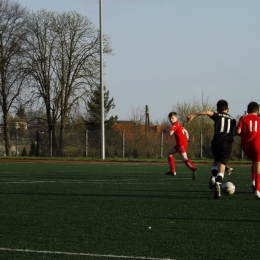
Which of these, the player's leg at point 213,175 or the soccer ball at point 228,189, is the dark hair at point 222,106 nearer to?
the player's leg at point 213,175

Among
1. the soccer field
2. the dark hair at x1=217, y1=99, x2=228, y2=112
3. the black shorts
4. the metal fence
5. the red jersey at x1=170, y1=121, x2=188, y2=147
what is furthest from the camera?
the metal fence

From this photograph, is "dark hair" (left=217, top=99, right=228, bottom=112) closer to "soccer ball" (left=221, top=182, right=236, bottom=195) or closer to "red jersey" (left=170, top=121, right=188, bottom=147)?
"soccer ball" (left=221, top=182, right=236, bottom=195)

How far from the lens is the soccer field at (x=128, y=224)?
6102 mm

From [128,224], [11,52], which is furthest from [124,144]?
[128,224]

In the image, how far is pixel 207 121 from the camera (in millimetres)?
55125

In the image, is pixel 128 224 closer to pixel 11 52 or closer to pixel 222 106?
pixel 222 106

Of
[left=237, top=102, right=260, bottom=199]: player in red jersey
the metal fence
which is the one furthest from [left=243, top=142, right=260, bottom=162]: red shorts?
the metal fence

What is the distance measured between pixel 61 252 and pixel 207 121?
49.7m

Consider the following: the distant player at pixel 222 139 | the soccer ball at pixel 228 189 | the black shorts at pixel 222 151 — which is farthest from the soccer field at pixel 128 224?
the black shorts at pixel 222 151

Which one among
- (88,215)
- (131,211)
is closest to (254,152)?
(131,211)

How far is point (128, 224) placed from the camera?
26.0 feet

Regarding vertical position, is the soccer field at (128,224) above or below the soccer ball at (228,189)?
below

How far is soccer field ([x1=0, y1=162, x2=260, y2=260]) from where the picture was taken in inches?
240

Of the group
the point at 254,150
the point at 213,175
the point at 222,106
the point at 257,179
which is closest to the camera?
the point at 257,179
